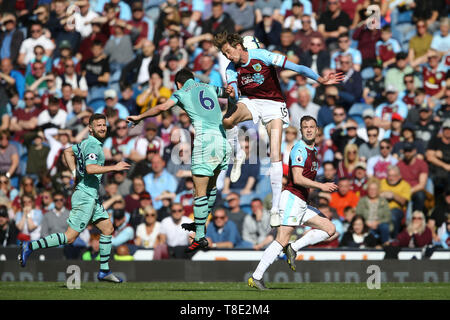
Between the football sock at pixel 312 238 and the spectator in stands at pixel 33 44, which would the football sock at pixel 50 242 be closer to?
the football sock at pixel 312 238

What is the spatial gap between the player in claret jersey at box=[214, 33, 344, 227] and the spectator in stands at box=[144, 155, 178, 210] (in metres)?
5.86

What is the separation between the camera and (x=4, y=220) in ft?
62.8

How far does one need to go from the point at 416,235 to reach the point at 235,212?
3517 millimetres

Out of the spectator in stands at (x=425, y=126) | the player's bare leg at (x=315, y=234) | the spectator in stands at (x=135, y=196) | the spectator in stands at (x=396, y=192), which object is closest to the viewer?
the player's bare leg at (x=315, y=234)

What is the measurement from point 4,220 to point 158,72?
17.4 ft

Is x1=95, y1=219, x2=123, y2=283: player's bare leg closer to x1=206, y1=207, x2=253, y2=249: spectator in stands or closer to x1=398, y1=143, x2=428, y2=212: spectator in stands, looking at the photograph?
x1=206, y1=207, x2=253, y2=249: spectator in stands

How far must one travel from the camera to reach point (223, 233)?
1816 cm

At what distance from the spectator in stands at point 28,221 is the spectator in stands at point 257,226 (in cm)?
420

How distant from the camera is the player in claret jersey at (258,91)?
551 inches

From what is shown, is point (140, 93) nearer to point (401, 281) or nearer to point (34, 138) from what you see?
point (34, 138)

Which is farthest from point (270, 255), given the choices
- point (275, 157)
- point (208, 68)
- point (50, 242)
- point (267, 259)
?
point (208, 68)

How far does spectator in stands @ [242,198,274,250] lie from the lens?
722 inches

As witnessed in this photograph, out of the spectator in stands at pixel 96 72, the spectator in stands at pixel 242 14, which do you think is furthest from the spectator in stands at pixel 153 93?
the spectator in stands at pixel 242 14

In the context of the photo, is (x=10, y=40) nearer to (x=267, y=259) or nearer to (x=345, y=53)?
(x=345, y=53)
